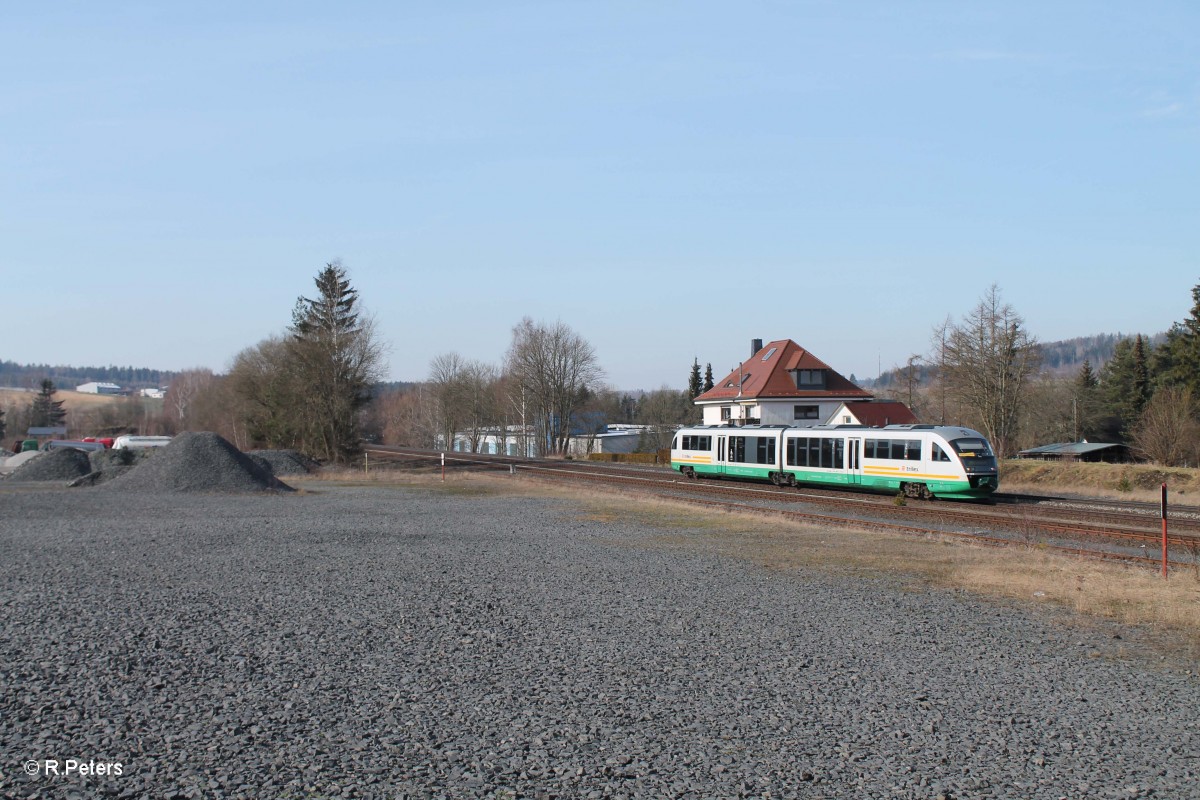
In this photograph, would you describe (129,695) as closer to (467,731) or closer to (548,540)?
(467,731)

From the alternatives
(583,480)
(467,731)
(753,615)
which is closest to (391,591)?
(753,615)

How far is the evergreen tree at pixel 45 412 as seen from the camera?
11769 centimetres

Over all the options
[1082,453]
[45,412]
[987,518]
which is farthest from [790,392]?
[45,412]

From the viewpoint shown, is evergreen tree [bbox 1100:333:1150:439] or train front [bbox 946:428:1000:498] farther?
evergreen tree [bbox 1100:333:1150:439]

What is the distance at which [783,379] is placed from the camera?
6931 centimetres

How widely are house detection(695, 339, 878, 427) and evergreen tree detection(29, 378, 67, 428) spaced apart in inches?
3637

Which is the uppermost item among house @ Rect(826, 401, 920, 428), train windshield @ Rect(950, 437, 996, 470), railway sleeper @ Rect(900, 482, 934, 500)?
house @ Rect(826, 401, 920, 428)

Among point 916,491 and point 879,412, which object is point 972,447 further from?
point 879,412

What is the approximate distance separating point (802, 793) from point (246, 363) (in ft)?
223

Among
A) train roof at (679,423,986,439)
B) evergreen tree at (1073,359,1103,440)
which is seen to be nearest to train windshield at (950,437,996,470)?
train roof at (679,423,986,439)

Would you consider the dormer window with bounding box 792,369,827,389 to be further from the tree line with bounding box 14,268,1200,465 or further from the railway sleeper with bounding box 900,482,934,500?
the railway sleeper with bounding box 900,482,934,500

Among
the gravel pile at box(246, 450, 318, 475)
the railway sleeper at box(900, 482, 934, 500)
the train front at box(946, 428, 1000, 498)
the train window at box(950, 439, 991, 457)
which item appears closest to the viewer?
the train front at box(946, 428, 1000, 498)

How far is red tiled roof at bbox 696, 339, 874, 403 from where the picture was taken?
68.6 metres

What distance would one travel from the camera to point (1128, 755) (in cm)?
634
